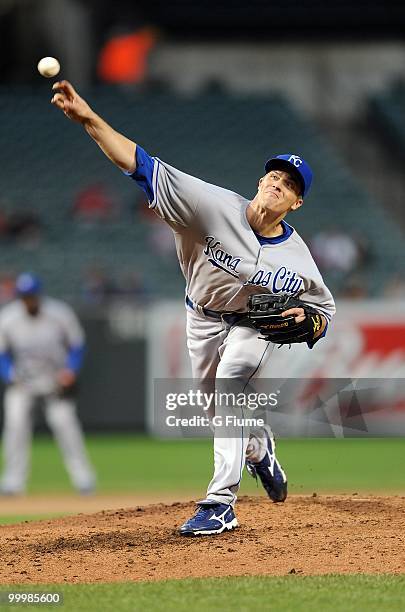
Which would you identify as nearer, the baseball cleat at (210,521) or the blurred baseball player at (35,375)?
the baseball cleat at (210,521)

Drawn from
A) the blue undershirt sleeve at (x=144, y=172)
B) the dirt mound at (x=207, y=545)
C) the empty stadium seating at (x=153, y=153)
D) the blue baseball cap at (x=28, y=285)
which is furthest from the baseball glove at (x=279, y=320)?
the empty stadium seating at (x=153, y=153)

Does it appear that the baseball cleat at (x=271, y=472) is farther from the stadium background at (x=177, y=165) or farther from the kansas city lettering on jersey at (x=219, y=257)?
the stadium background at (x=177, y=165)

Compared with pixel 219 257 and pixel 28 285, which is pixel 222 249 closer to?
pixel 219 257

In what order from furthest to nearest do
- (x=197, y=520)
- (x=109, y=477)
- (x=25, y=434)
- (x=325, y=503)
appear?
(x=109, y=477) → (x=25, y=434) → (x=325, y=503) → (x=197, y=520)

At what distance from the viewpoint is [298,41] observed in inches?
941

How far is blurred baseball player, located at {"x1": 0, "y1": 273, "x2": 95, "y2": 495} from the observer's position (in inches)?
425

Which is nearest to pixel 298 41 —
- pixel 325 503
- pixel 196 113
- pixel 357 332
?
pixel 196 113

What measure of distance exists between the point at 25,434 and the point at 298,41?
1512 centimetres

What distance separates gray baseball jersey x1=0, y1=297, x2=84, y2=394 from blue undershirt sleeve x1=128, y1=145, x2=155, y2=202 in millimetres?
5843

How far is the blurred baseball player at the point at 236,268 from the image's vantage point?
5.50 metres

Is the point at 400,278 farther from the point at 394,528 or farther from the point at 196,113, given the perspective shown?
the point at 394,528

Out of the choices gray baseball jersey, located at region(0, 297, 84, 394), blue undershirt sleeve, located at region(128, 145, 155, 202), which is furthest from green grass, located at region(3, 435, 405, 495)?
blue undershirt sleeve, located at region(128, 145, 155, 202)

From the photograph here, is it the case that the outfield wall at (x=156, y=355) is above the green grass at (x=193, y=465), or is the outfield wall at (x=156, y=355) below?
above

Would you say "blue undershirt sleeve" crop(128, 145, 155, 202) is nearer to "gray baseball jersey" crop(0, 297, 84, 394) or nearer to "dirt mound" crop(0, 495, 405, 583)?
"dirt mound" crop(0, 495, 405, 583)
